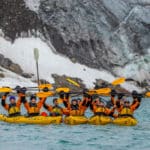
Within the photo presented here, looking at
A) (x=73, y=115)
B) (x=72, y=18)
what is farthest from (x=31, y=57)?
(x=73, y=115)

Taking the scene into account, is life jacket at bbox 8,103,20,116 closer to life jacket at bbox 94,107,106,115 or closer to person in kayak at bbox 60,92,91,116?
person in kayak at bbox 60,92,91,116

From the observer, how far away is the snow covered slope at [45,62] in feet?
317

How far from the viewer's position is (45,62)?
99125 millimetres

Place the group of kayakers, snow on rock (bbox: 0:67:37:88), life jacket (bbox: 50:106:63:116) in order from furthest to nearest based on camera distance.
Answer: snow on rock (bbox: 0:67:37:88)
life jacket (bbox: 50:106:63:116)
the group of kayakers

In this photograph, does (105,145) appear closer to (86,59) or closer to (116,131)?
(116,131)

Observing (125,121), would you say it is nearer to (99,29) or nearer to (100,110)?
(100,110)

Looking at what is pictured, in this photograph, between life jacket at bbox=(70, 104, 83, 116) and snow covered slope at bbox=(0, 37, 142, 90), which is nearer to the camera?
life jacket at bbox=(70, 104, 83, 116)

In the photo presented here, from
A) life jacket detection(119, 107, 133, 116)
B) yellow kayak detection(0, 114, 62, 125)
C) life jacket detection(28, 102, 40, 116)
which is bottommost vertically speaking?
yellow kayak detection(0, 114, 62, 125)

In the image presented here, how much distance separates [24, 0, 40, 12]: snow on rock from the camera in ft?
351

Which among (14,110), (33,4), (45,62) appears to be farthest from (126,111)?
(33,4)

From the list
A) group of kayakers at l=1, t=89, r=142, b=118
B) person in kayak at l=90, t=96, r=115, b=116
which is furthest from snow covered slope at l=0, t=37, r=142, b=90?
person in kayak at l=90, t=96, r=115, b=116

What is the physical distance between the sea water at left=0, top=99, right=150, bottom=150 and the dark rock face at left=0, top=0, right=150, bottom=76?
65.2 metres

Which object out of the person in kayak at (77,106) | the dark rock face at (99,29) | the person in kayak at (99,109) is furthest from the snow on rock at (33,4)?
the person in kayak at (99,109)

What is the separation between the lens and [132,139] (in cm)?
3312
